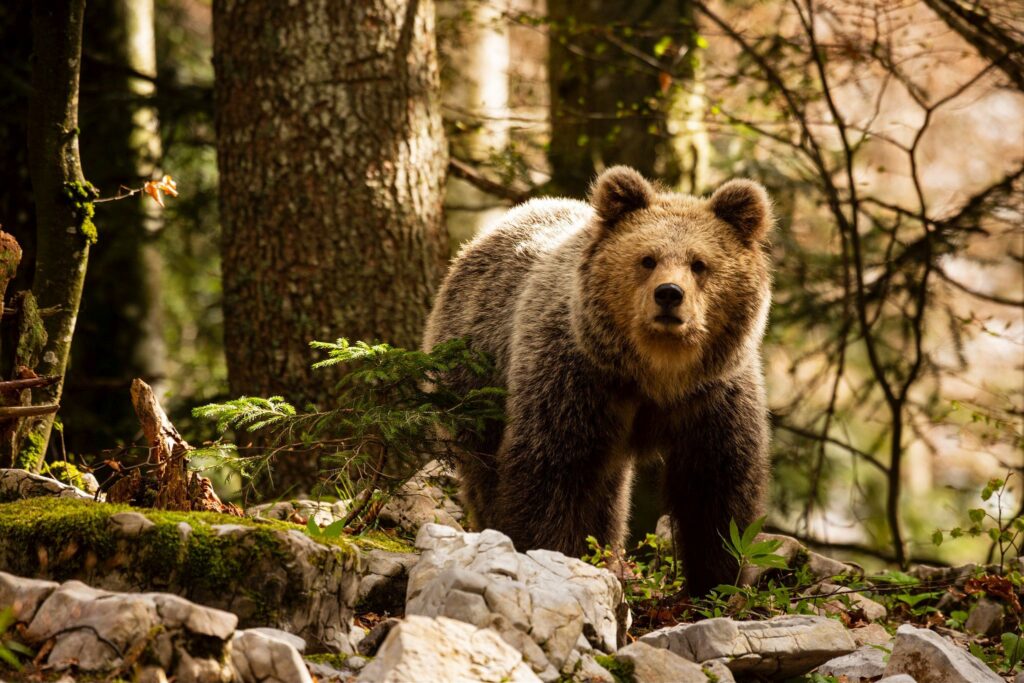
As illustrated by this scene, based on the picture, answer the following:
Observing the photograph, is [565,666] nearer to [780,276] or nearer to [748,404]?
[748,404]

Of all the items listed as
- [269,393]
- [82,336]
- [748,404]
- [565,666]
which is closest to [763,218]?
[748,404]

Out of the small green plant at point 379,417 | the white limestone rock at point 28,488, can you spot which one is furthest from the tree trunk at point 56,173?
the small green plant at point 379,417

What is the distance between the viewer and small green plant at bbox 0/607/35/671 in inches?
111

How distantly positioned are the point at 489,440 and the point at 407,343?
125cm

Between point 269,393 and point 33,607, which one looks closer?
Answer: point 33,607

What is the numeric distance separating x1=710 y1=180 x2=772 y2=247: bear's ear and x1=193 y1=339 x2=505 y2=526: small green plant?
153cm

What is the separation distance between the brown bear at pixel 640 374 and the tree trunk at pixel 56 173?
220cm

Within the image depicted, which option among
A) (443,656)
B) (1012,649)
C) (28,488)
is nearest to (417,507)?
(28,488)

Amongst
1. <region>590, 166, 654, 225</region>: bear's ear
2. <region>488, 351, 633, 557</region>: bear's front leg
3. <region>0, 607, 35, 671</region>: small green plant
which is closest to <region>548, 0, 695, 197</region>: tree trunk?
<region>590, 166, 654, 225</region>: bear's ear

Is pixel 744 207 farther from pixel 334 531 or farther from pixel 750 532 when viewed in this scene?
pixel 334 531

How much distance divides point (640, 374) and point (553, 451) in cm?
60

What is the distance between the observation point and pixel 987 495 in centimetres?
474

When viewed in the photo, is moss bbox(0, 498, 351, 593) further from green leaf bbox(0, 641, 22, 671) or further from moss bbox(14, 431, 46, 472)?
moss bbox(14, 431, 46, 472)

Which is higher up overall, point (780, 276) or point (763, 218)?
point (763, 218)
